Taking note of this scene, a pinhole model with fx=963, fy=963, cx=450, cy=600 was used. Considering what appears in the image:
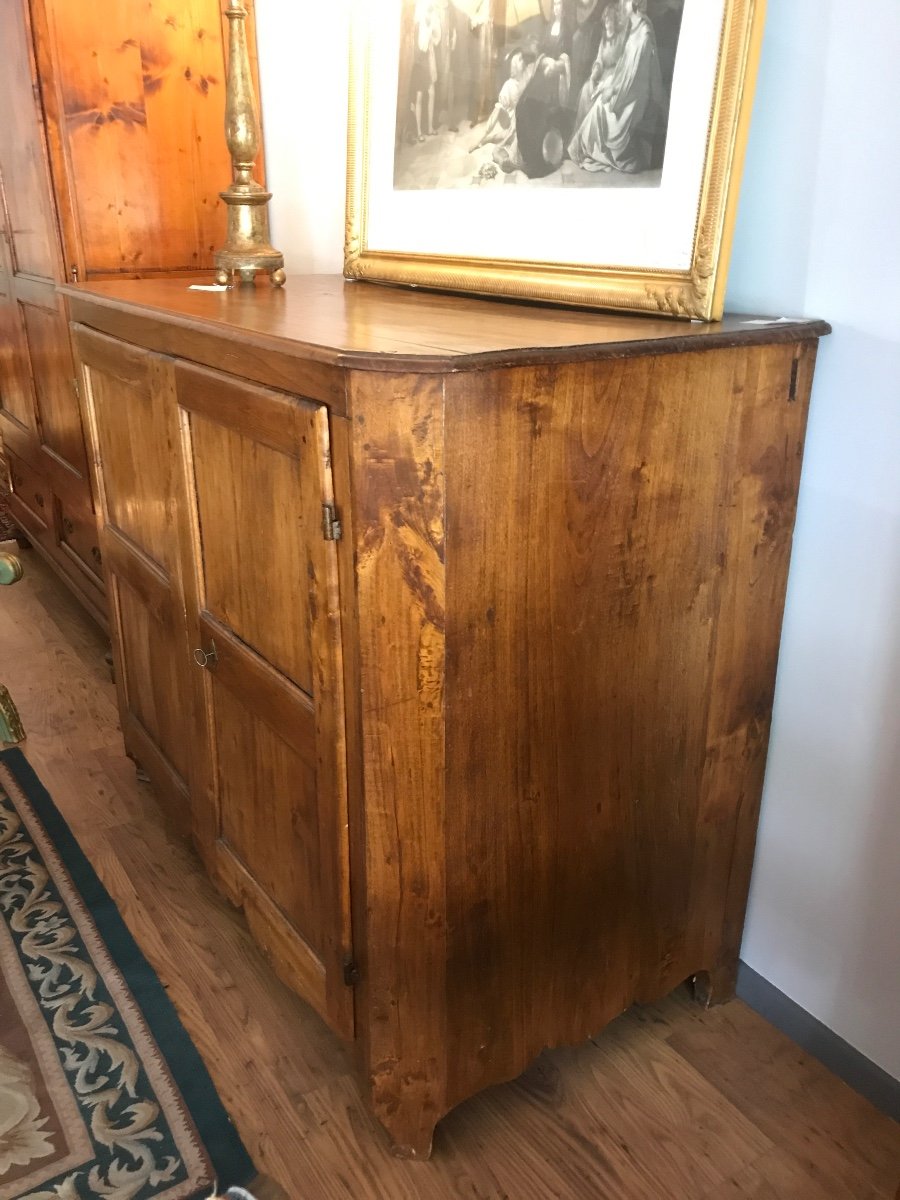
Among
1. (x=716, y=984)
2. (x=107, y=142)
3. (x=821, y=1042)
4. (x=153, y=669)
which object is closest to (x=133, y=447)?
(x=153, y=669)

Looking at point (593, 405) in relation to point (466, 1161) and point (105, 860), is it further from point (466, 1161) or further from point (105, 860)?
point (105, 860)

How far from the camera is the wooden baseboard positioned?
52.7 inches

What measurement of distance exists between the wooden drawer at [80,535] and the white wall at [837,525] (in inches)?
70.4

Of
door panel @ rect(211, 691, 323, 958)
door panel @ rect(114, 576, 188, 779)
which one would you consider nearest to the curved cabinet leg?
door panel @ rect(211, 691, 323, 958)

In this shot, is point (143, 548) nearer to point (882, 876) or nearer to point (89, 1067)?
point (89, 1067)

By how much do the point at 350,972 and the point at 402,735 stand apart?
1.17ft

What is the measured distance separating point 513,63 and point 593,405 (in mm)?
684

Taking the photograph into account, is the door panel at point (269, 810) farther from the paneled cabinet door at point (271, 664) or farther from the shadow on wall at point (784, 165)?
the shadow on wall at point (784, 165)

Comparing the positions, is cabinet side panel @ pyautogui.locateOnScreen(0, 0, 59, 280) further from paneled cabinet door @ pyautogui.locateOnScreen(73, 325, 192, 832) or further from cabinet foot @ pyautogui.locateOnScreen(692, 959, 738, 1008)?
cabinet foot @ pyautogui.locateOnScreen(692, 959, 738, 1008)

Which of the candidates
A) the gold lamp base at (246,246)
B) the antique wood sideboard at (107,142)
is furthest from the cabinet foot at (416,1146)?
the antique wood sideboard at (107,142)

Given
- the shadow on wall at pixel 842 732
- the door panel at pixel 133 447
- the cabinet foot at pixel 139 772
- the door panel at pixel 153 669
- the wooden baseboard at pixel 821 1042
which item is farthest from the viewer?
the cabinet foot at pixel 139 772

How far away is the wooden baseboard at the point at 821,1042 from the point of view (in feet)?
4.39

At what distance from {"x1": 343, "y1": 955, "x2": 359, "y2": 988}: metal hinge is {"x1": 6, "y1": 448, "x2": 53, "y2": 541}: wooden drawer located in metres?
2.18

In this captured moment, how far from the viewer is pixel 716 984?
151cm
